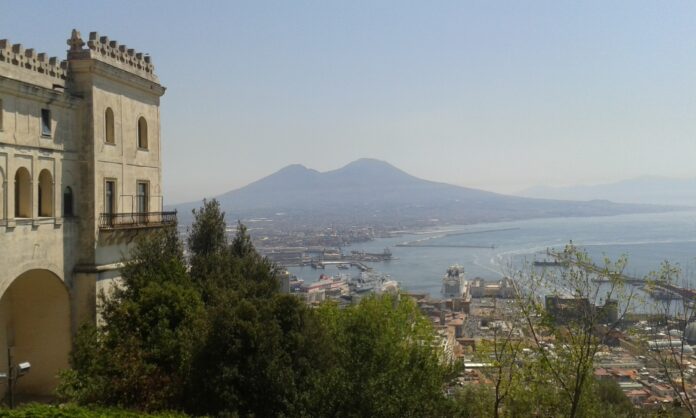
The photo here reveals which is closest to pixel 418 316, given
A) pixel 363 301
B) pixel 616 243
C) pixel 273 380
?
pixel 363 301

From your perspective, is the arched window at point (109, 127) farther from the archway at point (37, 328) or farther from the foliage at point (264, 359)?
the archway at point (37, 328)

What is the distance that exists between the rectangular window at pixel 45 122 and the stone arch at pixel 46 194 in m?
0.80

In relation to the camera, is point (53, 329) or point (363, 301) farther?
point (363, 301)

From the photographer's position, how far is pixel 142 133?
52.3 feet

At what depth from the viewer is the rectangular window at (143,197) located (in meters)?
15.6

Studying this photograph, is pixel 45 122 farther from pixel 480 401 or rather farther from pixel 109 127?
pixel 480 401

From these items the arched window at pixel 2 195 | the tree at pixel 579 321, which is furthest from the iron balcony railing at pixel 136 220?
the tree at pixel 579 321

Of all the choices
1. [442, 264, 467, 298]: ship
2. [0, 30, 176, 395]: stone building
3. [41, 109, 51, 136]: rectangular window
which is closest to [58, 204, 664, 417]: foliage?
[0, 30, 176, 395]: stone building

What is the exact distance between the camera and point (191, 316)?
11844 mm

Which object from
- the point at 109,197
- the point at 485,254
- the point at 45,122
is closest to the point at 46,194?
the point at 45,122

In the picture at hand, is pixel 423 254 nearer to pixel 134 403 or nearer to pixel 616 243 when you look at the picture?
pixel 616 243

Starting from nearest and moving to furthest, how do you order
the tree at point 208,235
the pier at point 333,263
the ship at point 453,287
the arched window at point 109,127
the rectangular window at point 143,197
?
the arched window at point 109,127 < the rectangular window at point 143,197 < the tree at point 208,235 < the ship at point 453,287 < the pier at point 333,263

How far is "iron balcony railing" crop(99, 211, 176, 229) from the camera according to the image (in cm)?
1416

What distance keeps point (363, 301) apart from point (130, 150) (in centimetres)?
705
